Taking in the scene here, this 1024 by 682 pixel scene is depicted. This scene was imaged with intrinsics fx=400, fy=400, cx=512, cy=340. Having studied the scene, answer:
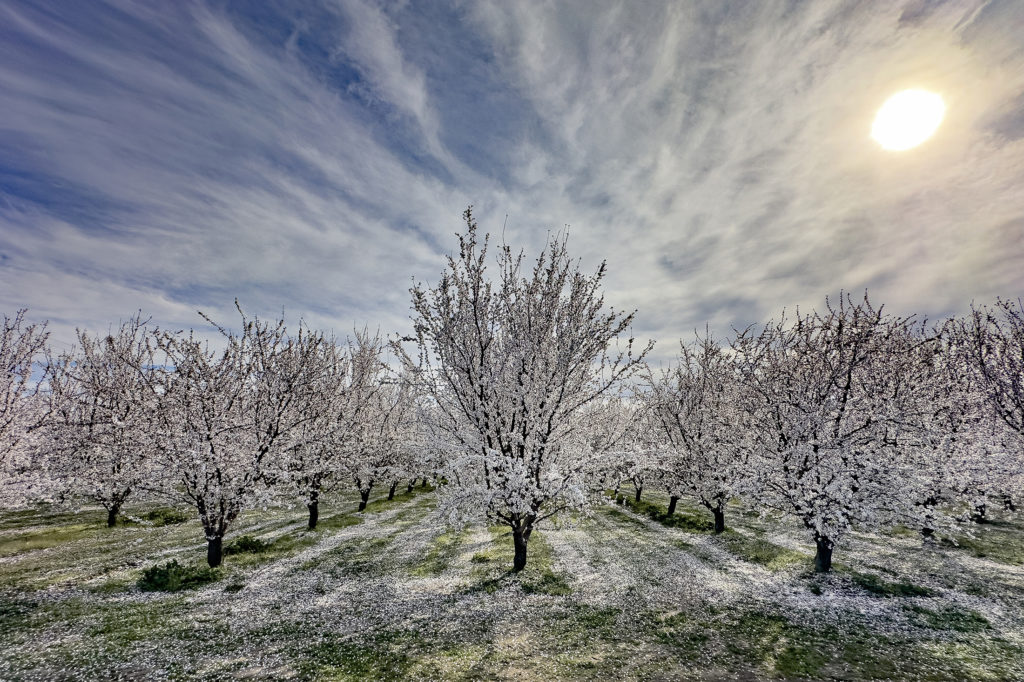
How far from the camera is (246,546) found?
1867 cm

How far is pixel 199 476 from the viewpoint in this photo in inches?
610

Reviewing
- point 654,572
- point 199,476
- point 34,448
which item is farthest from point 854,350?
Result: point 34,448

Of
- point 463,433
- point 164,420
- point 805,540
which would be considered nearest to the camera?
point 463,433

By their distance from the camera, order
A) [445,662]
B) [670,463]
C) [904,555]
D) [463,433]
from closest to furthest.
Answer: [445,662] → [463,433] → [904,555] → [670,463]

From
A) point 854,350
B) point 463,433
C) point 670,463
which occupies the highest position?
point 854,350

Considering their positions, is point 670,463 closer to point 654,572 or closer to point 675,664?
point 654,572

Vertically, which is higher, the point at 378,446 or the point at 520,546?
the point at 378,446

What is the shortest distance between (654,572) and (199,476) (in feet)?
59.1

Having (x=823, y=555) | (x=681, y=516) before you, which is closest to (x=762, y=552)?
(x=823, y=555)

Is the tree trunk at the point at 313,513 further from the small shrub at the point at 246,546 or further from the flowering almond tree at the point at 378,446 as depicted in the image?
the small shrub at the point at 246,546

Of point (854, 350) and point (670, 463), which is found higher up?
point (854, 350)

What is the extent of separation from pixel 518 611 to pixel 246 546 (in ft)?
47.6

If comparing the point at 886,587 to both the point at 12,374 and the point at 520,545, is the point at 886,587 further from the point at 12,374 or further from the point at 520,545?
the point at 12,374

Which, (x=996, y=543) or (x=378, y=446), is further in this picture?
(x=378, y=446)
